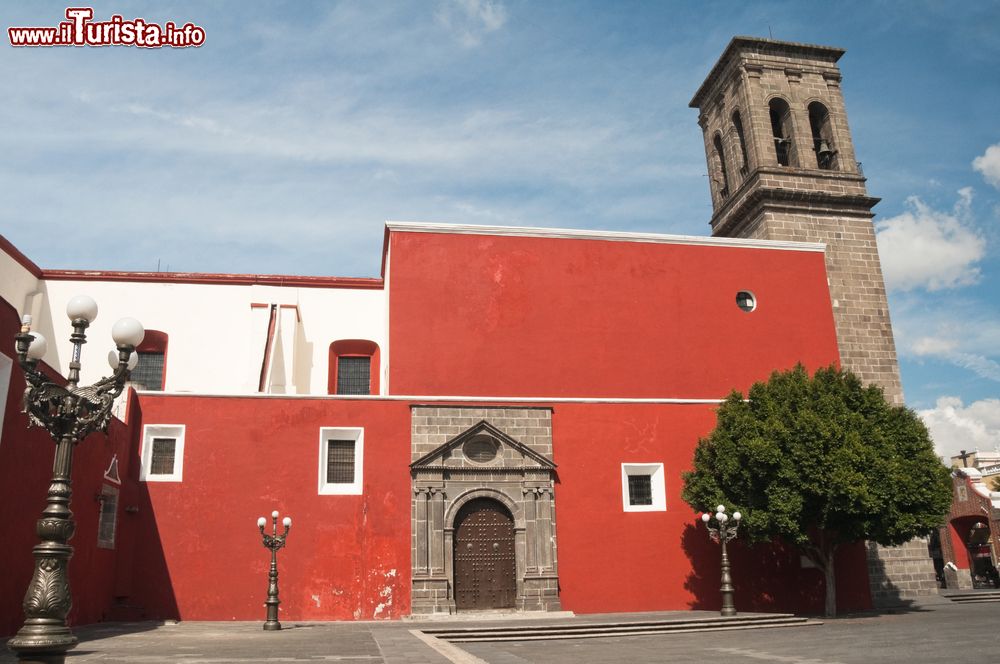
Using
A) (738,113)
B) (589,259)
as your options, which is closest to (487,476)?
(589,259)

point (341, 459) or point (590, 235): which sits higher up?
point (590, 235)

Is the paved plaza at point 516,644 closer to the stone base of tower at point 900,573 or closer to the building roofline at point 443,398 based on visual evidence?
the building roofline at point 443,398

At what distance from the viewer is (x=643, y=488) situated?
18562 millimetres

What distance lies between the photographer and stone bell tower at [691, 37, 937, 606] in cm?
2319

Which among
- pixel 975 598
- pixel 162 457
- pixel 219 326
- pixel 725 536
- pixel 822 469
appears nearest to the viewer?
pixel 822 469

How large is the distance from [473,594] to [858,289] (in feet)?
48.6

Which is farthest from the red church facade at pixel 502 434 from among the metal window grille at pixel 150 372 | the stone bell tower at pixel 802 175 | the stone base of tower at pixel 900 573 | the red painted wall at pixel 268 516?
the metal window grille at pixel 150 372

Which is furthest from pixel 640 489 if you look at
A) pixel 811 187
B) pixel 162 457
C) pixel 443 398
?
pixel 811 187

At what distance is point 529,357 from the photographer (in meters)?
19.5

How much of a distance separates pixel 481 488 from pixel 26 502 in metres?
8.86

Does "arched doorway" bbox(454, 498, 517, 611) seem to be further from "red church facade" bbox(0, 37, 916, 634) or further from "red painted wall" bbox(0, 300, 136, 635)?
"red painted wall" bbox(0, 300, 136, 635)

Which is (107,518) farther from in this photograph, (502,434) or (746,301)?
(746,301)

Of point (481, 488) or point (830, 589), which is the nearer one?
point (481, 488)

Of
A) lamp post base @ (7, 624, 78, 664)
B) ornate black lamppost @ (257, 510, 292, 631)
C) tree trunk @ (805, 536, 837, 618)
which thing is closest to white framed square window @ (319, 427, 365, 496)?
ornate black lamppost @ (257, 510, 292, 631)
